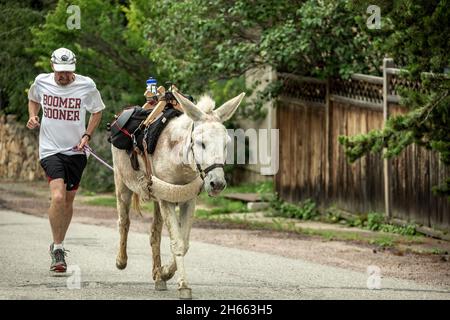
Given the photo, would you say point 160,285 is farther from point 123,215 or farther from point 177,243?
point 123,215

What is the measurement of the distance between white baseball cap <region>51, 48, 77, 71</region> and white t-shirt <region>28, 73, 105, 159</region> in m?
0.25

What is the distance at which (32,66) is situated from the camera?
27875 mm

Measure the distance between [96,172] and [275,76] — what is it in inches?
226

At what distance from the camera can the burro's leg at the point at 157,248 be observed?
34.6ft

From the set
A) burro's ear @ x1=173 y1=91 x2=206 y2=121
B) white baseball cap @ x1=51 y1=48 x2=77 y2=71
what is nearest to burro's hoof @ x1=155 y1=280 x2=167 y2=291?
burro's ear @ x1=173 y1=91 x2=206 y2=121

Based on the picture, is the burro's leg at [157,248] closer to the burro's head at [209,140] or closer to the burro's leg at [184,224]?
the burro's leg at [184,224]

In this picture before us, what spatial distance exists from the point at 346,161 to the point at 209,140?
9.29 meters

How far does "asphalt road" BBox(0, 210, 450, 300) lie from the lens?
10.2 m

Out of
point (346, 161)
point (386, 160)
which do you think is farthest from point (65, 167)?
point (346, 161)

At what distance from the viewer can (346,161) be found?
60.7ft

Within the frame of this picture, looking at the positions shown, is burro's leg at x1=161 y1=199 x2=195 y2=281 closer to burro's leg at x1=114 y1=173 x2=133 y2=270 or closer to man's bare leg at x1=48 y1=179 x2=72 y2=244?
burro's leg at x1=114 y1=173 x2=133 y2=270

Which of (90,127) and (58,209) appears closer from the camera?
(58,209)
